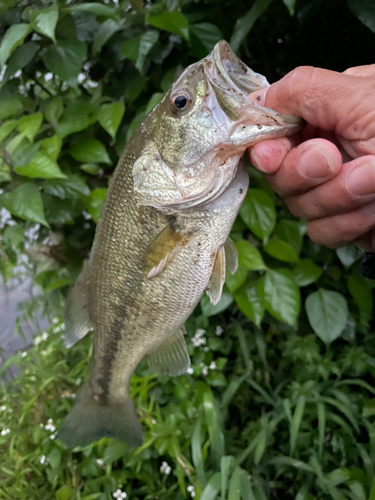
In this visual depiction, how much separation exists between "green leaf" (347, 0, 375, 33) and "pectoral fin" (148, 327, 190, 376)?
2.92ft

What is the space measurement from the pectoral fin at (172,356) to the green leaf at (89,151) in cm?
58

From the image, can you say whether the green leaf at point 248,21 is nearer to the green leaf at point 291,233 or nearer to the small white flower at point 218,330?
the green leaf at point 291,233

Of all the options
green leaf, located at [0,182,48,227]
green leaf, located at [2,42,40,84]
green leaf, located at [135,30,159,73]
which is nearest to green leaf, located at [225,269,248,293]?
green leaf, located at [0,182,48,227]

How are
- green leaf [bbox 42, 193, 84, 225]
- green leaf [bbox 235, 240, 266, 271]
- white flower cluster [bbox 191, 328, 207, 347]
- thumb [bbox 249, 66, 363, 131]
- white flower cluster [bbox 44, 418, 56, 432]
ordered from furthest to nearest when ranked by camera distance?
white flower cluster [bbox 191, 328, 207, 347], white flower cluster [bbox 44, 418, 56, 432], green leaf [bbox 42, 193, 84, 225], green leaf [bbox 235, 240, 266, 271], thumb [bbox 249, 66, 363, 131]

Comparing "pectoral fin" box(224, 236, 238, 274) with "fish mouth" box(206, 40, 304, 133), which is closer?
"fish mouth" box(206, 40, 304, 133)

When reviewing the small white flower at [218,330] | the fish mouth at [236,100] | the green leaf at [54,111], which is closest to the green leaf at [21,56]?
the green leaf at [54,111]

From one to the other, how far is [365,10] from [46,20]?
2.56 feet

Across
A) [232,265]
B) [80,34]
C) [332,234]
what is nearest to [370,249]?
[332,234]

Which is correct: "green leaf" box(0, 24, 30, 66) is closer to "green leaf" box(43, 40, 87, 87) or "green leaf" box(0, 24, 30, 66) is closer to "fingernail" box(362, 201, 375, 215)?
"green leaf" box(43, 40, 87, 87)

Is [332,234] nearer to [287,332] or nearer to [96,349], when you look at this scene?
[96,349]

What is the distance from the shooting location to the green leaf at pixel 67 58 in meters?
0.96

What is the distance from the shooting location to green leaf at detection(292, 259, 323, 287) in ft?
3.66

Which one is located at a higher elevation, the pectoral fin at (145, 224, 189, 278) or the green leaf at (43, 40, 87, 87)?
the green leaf at (43, 40, 87, 87)

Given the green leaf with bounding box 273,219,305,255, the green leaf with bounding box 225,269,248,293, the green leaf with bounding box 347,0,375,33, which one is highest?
the green leaf with bounding box 347,0,375,33
